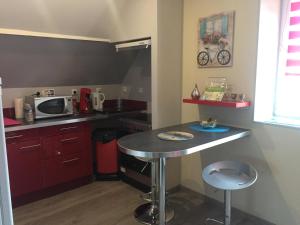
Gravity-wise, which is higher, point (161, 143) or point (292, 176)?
point (161, 143)

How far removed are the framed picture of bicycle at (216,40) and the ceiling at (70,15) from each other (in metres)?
0.65

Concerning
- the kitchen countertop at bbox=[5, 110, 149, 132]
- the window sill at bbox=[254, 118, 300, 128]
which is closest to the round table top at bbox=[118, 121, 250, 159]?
the window sill at bbox=[254, 118, 300, 128]

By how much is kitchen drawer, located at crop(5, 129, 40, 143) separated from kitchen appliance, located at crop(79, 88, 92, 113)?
76 cm

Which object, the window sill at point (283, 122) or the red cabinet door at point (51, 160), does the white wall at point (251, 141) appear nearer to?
the window sill at point (283, 122)

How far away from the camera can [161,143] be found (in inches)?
72.8

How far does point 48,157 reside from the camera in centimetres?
279

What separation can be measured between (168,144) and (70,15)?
6.31ft

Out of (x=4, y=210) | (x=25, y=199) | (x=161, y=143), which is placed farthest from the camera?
(x=25, y=199)

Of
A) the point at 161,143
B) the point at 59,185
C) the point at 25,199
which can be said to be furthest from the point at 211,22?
the point at 25,199

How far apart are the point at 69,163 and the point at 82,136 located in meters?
0.35

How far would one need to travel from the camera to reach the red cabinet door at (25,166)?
254 cm

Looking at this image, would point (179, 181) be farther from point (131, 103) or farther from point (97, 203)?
point (131, 103)

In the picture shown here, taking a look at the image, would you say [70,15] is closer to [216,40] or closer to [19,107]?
[19,107]

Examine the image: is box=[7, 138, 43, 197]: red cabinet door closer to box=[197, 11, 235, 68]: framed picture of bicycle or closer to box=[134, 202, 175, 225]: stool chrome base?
box=[134, 202, 175, 225]: stool chrome base
